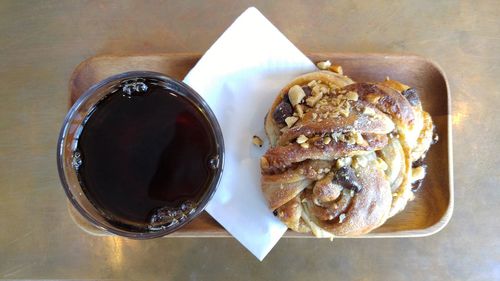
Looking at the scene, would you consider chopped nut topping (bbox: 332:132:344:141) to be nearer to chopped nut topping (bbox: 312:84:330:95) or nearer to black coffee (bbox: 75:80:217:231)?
chopped nut topping (bbox: 312:84:330:95)

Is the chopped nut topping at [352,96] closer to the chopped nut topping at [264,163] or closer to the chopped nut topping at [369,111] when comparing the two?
the chopped nut topping at [369,111]

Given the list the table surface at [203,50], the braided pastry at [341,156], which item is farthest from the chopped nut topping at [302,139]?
the table surface at [203,50]

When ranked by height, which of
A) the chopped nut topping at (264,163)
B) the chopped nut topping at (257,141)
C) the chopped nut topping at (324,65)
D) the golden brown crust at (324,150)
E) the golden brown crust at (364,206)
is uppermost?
the chopped nut topping at (324,65)

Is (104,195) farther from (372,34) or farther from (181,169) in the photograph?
(372,34)

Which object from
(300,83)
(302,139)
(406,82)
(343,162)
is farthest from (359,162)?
(406,82)

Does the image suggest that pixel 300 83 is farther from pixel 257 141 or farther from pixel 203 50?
pixel 203 50

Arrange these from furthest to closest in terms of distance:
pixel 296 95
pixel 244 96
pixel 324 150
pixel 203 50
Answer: pixel 203 50, pixel 244 96, pixel 296 95, pixel 324 150
